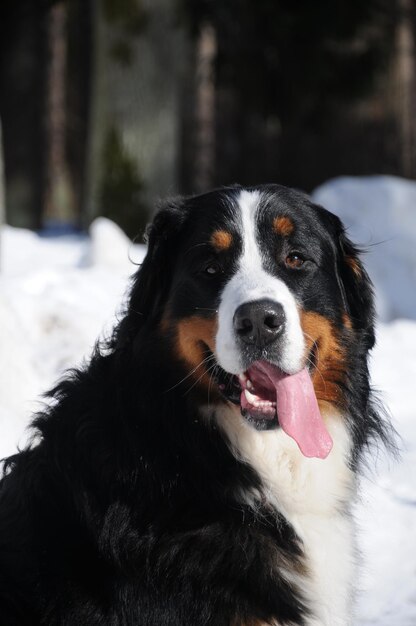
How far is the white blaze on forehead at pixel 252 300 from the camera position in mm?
3020

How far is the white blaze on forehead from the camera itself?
3.02 metres

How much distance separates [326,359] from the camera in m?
3.32

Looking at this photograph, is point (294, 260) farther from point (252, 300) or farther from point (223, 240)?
point (252, 300)

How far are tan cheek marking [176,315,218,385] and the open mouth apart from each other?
0.09m

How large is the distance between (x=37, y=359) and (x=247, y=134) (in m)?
11.9

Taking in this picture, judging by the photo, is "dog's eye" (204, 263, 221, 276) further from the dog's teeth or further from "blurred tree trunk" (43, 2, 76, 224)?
"blurred tree trunk" (43, 2, 76, 224)

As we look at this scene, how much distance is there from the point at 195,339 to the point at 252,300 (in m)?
0.35

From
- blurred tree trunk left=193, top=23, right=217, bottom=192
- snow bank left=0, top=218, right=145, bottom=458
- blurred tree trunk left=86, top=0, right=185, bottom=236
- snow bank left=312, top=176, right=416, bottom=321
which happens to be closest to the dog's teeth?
snow bank left=0, top=218, right=145, bottom=458

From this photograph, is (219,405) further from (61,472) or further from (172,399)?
(61,472)

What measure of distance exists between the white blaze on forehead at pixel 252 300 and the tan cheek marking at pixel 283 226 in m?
0.14

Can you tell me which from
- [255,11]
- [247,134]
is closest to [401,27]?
[255,11]

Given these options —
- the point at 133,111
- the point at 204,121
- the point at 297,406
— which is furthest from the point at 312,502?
the point at 204,121

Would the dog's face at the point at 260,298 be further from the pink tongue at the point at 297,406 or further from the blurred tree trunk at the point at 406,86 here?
the blurred tree trunk at the point at 406,86

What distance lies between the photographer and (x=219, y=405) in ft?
10.7
